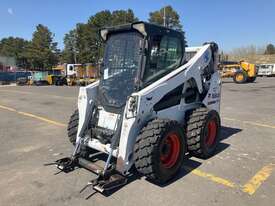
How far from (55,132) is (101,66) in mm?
3350

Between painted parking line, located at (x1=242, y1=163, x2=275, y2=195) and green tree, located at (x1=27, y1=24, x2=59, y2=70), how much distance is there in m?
68.0

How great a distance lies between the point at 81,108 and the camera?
541cm

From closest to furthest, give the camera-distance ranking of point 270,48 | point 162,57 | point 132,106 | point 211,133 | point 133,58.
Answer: point 132,106 < point 133,58 < point 162,57 < point 211,133 < point 270,48

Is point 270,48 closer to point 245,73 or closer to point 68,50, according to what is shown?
point 68,50

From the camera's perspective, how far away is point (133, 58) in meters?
5.03

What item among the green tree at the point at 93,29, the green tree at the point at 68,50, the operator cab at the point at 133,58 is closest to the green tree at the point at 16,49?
the green tree at the point at 68,50

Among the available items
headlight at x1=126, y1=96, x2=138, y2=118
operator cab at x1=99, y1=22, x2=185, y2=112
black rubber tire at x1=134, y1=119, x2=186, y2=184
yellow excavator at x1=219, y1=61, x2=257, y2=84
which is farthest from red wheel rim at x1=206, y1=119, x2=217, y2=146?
yellow excavator at x1=219, y1=61, x2=257, y2=84

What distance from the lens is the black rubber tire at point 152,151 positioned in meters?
4.26

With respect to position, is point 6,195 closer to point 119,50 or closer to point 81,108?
point 81,108

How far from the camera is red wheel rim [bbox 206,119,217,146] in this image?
5894mm

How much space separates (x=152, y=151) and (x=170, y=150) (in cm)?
64

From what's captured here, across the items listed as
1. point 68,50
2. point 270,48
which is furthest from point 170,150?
point 270,48

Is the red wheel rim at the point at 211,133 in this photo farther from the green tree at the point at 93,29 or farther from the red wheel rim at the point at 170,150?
the green tree at the point at 93,29

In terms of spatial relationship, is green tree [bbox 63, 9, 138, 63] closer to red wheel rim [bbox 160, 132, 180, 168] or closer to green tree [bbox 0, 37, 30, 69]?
green tree [bbox 0, 37, 30, 69]
